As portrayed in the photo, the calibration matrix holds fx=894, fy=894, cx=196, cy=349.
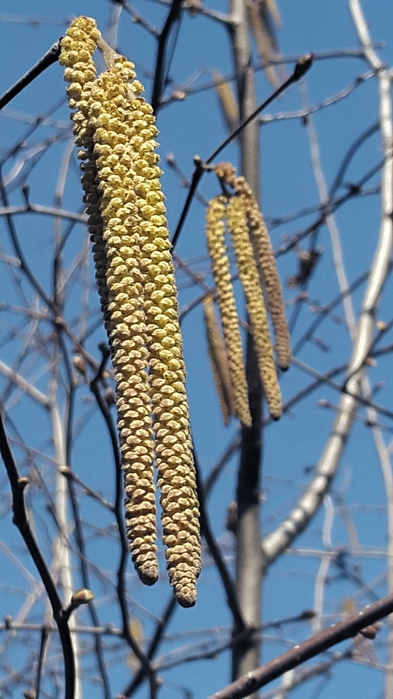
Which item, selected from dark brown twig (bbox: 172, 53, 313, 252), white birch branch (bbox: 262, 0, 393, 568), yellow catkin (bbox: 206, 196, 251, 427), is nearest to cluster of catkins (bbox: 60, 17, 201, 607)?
dark brown twig (bbox: 172, 53, 313, 252)

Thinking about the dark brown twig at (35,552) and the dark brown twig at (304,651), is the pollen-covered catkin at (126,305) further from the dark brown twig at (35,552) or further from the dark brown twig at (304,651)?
the dark brown twig at (304,651)

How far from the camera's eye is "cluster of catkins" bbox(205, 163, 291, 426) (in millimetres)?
1917

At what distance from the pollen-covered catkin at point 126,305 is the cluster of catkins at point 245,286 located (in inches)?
30.9

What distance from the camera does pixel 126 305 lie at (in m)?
1.05

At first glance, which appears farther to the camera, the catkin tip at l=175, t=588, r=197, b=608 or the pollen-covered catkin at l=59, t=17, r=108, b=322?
the pollen-covered catkin at l=59, t=17, r=108, b=322

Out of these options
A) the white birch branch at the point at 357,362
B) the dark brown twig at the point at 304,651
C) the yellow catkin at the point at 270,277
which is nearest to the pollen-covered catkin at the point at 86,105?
the dark brown twig at the point at 304,651

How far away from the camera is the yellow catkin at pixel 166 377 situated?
914 mm

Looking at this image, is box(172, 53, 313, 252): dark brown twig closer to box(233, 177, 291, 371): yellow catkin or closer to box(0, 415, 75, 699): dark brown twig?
box(233, 177, 291, 371): yellow catkin

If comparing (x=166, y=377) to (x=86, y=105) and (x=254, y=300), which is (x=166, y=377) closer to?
(x=86, y=105)

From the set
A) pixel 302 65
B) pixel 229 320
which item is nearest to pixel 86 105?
pixel 302 65

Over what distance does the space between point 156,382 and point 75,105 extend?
1.38 feet

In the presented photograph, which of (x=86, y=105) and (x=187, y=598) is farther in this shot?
(x=86, y=105)

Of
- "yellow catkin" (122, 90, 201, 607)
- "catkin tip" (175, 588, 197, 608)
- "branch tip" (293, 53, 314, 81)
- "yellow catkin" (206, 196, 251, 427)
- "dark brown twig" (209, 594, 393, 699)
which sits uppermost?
"branch tip" (293, 53, 314, 81)

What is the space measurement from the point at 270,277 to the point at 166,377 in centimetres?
106
